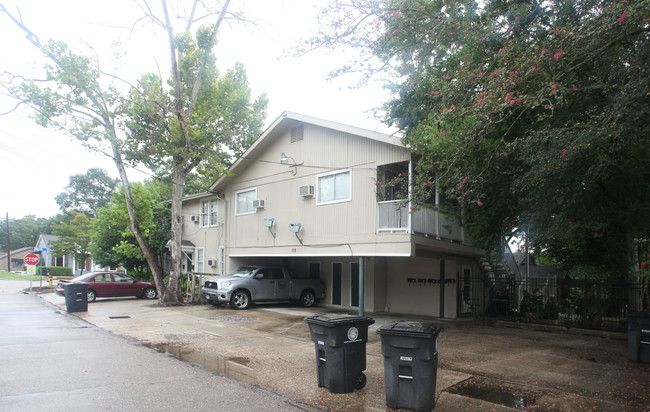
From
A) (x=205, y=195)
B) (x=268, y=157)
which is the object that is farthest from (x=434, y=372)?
(x=205, y=195)

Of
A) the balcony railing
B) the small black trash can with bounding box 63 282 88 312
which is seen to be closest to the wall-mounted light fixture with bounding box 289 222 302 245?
the balcony railing

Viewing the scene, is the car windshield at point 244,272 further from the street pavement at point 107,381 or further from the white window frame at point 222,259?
the street pavement at point 107,381

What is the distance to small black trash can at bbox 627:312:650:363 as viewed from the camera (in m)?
8.09

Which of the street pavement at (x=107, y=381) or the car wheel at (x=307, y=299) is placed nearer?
the street pavement at (x=107, y=381)

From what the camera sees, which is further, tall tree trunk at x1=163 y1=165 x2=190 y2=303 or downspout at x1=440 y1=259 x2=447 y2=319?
tall tree trunk at x1=163 y1=165 x2=190 y2=303

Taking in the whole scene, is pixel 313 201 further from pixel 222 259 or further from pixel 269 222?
pixel 222 259

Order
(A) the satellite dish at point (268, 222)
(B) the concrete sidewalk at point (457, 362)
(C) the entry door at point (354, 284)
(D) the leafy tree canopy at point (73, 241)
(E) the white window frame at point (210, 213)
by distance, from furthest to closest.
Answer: (D) the leafy tree canopy at point (73, 241) < (E) the white window frame at point (210, 213) < (C) the entry door at point (354, 284) < (A) the satellite dish at point (268, 222) < (B) the concrete sidewalk at point (457, 362)

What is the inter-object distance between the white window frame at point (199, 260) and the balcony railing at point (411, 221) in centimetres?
1210

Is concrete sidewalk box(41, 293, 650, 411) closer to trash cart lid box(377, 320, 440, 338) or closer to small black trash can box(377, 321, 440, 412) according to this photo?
small black trash can box(377, 321, 440, 412)

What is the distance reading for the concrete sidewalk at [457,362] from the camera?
19.1 ft

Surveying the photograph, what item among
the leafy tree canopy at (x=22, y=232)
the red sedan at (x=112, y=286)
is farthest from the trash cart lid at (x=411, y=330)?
the leafy tree canopy at (x=22, y=232)

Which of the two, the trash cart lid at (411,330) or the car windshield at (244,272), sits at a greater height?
the trash cart lid at (411,330)

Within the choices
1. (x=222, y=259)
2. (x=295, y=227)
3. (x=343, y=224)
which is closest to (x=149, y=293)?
(x=222, y=259)

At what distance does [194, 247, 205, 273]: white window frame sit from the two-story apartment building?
2.00 meters
